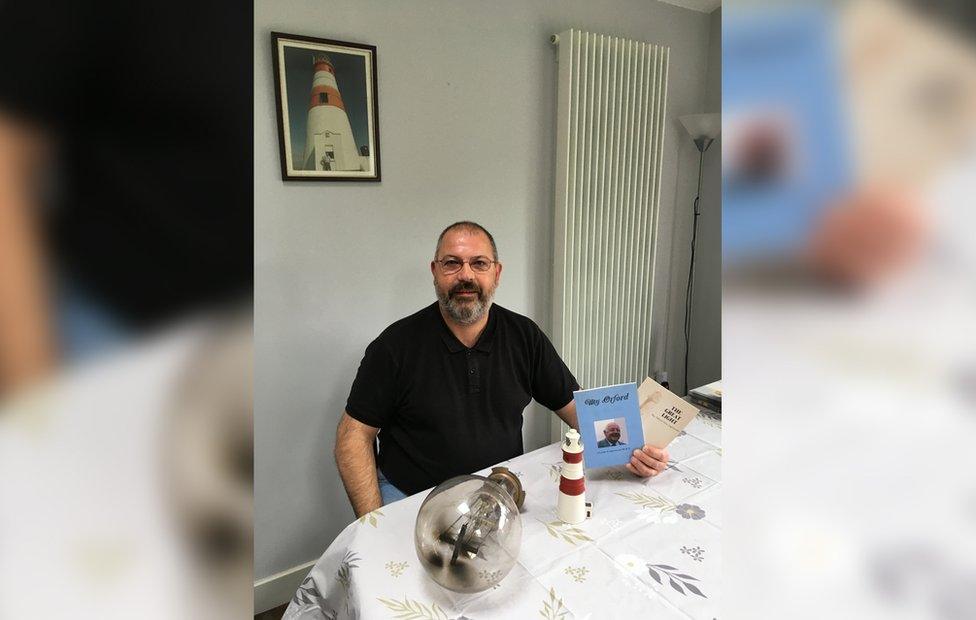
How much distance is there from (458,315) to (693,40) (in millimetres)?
2229

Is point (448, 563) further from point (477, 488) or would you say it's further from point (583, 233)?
point (583, 233)

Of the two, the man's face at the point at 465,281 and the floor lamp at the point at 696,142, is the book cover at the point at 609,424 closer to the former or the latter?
the man's face at the point at 465,281

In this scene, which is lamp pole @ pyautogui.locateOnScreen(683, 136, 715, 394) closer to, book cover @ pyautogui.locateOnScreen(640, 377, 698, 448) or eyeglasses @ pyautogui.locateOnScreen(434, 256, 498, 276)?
eyeglasses @ pyautogui.locateOnScreen(434, 256, 498, 276)

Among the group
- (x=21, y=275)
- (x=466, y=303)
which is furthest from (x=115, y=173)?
(x=466, y=303)

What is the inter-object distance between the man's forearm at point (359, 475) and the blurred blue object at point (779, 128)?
5.05 ft

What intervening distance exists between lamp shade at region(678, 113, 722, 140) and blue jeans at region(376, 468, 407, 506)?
2.28m

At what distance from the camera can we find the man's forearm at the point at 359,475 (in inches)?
60.2

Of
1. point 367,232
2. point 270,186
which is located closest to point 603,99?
point 367,232

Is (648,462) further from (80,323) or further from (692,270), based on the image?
(692,270)

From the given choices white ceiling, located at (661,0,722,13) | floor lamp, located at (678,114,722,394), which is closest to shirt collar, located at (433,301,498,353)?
floor lamp, located at (678,114,722,394)

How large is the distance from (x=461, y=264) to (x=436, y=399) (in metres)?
0.45

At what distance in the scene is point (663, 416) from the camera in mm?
1433

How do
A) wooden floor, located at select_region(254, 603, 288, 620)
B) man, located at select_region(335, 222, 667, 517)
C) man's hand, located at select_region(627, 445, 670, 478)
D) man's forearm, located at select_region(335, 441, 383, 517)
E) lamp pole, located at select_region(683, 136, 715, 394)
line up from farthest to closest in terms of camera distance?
lamp pole, located at select_region(683, 136, 715, 394)
wooden floor, located at select_region(254, 603, 288, 620)
man, located at select_region(335, 222, 667, 517)
man's forearm, located at select_region(335, 441, 383, 517)
man's hand, located at select_region(627, 445, 670, 478)

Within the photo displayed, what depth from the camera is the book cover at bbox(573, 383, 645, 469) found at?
1.35 metres
